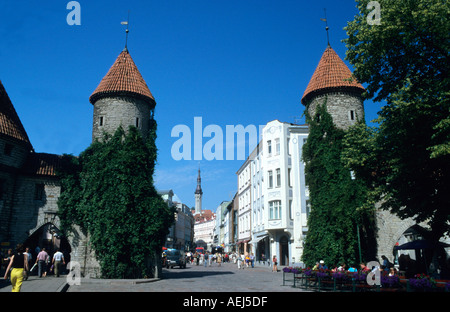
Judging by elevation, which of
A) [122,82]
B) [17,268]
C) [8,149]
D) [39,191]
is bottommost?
[17,268]

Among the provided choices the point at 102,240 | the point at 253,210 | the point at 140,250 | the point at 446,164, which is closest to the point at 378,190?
the point at 446,164

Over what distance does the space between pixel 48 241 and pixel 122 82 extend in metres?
24.9

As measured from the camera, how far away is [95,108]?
1036 inches

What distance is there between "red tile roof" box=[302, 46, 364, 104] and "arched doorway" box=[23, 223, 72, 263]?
818 inches

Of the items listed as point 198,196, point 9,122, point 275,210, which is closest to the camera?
point 9,122

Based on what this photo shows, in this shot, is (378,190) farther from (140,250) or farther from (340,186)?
(140,250)

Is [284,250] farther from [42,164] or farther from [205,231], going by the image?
[205,231]

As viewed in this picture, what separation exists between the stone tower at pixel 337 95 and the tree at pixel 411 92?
7.54 m

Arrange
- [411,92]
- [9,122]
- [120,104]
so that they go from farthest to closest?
1. [120,104]
2. [9,122]
3. [411,92]

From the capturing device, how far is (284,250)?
4044 cm

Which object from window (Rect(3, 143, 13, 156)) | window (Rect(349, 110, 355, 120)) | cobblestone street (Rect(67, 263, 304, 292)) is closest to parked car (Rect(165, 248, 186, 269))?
cobblestone street (Rect(67, 263, 304, 292))

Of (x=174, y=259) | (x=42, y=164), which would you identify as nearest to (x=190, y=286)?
(x=42, y=164)

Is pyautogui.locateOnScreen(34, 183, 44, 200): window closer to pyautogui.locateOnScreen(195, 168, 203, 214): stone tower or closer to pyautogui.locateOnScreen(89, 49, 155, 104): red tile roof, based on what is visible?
pyautogui.locateOnScreen(89, 49, 155, 104): red tile roof

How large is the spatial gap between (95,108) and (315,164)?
16044mm
